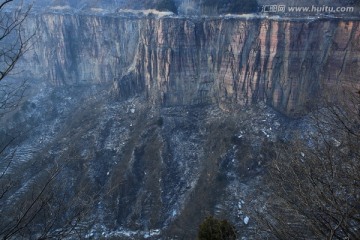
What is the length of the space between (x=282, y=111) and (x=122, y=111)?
83.7 feet

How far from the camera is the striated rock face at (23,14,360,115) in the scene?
129 feet

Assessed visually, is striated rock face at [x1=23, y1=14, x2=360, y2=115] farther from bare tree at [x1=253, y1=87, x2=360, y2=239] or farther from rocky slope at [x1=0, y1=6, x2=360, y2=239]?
bare tree at [x1=253, y1=87, x2=360, y2=239]

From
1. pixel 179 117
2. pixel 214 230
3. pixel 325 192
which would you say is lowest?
pixel 179 117

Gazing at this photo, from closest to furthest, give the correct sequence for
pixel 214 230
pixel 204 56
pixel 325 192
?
pixel 325 192, pixel 214 230, pixel 204 56

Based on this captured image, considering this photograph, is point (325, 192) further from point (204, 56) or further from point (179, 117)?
point (204, 56)

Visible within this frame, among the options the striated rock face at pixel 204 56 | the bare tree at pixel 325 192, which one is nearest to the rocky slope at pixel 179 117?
the striated rock face at pixel 204 56

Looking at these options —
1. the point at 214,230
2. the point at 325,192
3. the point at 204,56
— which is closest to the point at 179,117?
the point at 204,56

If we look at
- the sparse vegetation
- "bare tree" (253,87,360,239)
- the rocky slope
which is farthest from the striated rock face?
"bare tree" (253,87,360,239)

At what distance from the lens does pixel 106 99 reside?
55438 mm

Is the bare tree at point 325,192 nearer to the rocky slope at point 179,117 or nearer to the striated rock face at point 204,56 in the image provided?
the rocky slope at point 179,117

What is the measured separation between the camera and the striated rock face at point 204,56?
1547 inches

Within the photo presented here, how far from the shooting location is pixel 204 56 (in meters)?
47.7

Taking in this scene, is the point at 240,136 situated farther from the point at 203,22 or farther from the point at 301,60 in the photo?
the point at 203,22

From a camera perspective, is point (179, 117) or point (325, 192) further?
point (179, 117)
